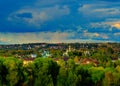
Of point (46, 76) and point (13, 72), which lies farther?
point (46, 76)

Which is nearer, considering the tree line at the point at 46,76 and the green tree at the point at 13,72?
the green tree at the point at 13,72

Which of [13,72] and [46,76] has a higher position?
[13,72]

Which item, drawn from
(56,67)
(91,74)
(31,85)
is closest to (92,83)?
(91,74)

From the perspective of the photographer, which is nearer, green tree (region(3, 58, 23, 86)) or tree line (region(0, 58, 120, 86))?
green tree (region(3, 58, 23, 86))

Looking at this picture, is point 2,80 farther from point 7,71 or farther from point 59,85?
point 59,85

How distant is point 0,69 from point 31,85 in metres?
6.73

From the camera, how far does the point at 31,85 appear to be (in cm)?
10438

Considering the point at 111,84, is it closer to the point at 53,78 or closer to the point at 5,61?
the point at 53,78

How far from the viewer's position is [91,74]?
387ft

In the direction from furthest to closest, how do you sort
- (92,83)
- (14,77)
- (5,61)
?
(92,83)
(5,61)
(14,77)

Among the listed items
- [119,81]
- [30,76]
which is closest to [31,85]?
[30,76]

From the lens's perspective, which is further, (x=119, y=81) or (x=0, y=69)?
(x=119, y=81)

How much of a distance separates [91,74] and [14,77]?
21839mm

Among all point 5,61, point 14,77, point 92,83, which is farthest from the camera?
point 92,83
